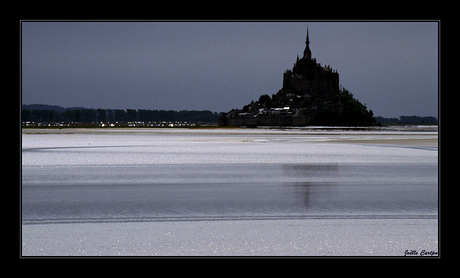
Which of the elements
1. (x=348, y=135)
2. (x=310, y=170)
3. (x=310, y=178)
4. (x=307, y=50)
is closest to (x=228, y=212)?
(x=310, y=178)

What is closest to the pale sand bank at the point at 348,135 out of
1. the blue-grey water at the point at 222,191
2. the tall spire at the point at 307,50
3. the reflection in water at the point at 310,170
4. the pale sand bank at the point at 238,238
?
the reflection in water at the point at 310,170

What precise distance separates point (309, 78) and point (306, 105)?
73.8ft

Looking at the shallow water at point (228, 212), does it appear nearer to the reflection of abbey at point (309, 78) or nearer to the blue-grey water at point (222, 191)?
the blue-grey water at point (222, 191)

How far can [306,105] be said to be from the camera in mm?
161750

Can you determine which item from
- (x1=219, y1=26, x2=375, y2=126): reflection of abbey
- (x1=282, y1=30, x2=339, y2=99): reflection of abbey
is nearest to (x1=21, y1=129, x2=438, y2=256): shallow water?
(x1=219, y1=26, x2=375, y2=126): reflection of abbey

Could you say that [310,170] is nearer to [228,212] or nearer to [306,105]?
[228,212]

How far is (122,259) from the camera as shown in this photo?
363cm

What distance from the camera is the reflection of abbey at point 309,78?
567 ft

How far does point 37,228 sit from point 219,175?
6.00m

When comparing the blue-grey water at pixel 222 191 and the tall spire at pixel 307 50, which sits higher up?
the tall spire at pixel 307 50

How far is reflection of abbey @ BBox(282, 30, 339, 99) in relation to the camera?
6801 inches
